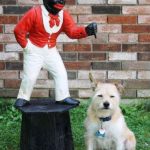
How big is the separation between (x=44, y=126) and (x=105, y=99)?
689mm

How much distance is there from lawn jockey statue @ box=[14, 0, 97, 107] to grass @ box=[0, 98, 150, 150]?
1.16 metres

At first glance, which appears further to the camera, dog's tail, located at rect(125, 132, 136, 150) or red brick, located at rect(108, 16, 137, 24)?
red brick, located at rect(108, 16, 137, 24)

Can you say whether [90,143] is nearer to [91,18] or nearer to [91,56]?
[91,56]

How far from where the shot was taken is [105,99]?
18.6 feet

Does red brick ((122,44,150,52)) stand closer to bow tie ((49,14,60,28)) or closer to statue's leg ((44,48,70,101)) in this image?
statue's leg ((44,48,70,101))

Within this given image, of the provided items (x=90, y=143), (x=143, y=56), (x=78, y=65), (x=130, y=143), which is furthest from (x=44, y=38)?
(x=143, y=56)

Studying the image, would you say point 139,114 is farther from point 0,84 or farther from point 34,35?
point 34,35

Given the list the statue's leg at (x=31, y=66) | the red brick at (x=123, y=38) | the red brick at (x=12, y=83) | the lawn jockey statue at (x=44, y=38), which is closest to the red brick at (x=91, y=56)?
the red brick at (x=123, y=38)

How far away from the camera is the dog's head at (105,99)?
18.6ft

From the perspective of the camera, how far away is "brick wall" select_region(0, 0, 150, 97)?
776cm

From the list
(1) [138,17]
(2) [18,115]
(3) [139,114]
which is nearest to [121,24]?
(1) [138,17]

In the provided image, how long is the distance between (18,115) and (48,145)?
6.38 feet

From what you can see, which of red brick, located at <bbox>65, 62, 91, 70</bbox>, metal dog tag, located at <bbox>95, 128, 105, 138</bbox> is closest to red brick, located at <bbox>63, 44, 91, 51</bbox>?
red brick, located at <bbox>65, 62, 91, 70</bbox>

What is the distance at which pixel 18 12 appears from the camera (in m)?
7.75
